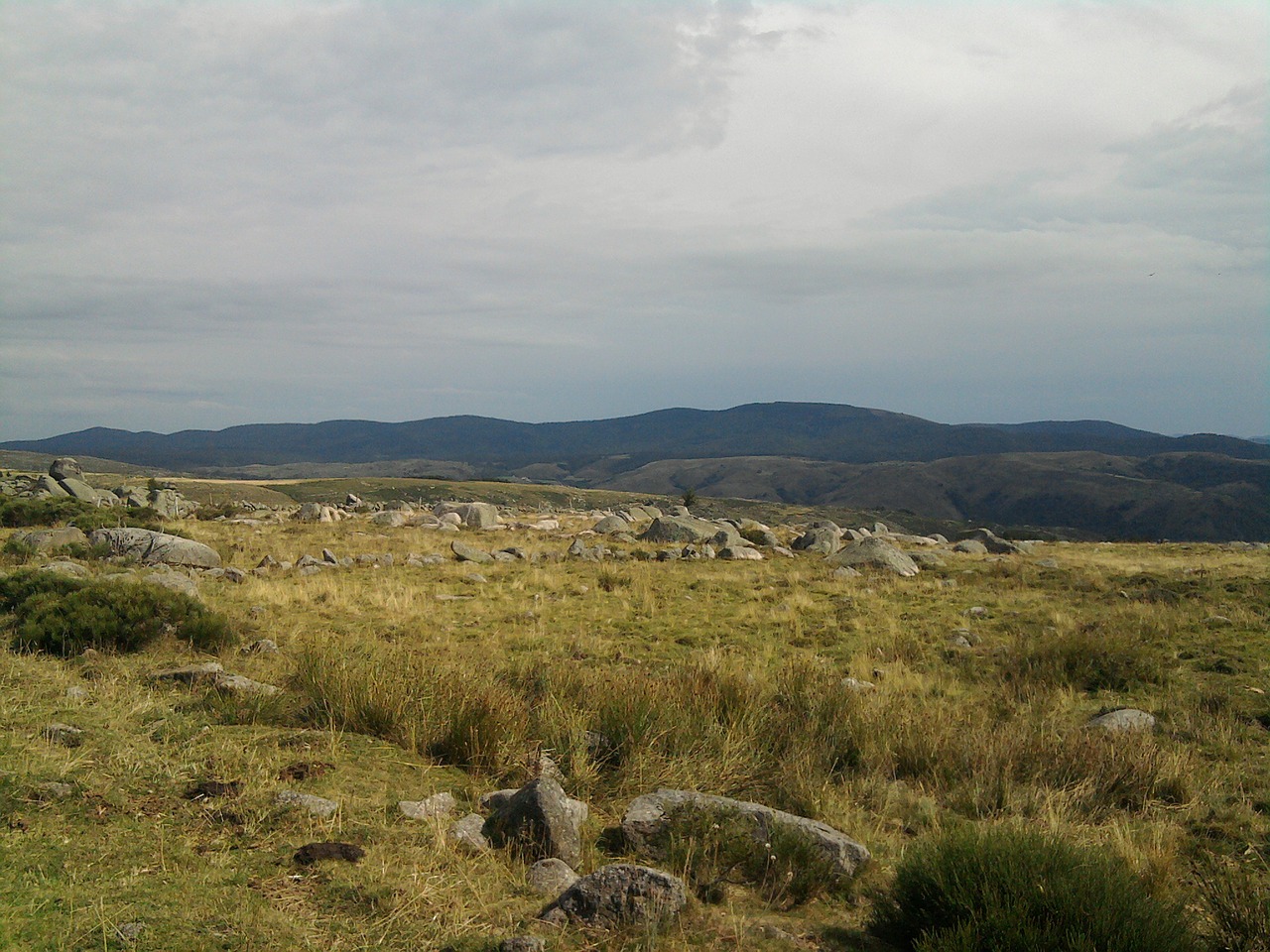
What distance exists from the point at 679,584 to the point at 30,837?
55.5 ft

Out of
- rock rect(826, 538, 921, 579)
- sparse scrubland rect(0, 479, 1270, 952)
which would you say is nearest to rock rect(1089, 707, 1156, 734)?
sparse scrubland rect(0, 479, 1270, 952)

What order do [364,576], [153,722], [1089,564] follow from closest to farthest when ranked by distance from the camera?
[153,722] < [364,576] < [1089,564]

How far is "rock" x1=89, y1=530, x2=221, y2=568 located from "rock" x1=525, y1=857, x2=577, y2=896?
52.6ft

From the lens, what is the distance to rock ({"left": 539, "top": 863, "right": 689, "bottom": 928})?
4.25m

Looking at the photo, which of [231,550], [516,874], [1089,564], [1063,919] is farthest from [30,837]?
[1089,564]

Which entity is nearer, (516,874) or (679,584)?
(516,874)

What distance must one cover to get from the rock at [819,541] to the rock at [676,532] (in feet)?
11.2

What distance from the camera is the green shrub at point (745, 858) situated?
5008mm

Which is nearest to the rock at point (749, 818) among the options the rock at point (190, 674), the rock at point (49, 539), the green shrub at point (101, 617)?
the rock at point (190, 674)

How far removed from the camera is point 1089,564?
26281mm

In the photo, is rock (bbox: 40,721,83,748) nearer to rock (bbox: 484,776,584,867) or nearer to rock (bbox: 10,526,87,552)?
rock (bbox: 484,776,584,867)

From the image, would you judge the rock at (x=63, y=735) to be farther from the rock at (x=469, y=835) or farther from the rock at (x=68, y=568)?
the rock at (x=68, y=568)

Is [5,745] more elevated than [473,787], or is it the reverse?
[5,745]

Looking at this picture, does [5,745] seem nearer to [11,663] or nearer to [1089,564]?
[11,663]
